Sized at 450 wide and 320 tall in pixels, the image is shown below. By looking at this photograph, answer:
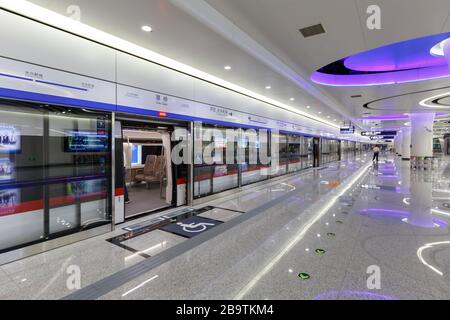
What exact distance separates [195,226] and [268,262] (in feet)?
5.56

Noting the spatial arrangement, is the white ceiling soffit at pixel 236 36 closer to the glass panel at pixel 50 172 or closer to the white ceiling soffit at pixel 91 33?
the white ceiling soffit at pixel 91 33

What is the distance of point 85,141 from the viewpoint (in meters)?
Answer: 3.70

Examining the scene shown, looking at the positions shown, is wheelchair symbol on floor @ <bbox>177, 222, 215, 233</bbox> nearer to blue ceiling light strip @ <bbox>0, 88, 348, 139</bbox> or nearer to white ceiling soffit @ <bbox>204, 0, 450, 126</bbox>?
blue ceiling light strip @ <bbox>0, 88, 348, 139</bbox>

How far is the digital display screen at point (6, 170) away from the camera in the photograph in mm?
2916

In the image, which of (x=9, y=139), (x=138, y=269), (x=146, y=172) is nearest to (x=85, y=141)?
(x=9, y=139)

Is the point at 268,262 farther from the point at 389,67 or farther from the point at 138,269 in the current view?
the point at 389,67

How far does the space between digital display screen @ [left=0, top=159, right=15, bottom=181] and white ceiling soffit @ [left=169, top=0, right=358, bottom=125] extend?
2993mm

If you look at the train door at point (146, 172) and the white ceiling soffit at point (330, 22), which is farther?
the train door at point (146, 172)

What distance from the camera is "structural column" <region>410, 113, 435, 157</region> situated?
14.3 metres

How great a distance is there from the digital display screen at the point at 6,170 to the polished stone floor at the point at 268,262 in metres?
1.11

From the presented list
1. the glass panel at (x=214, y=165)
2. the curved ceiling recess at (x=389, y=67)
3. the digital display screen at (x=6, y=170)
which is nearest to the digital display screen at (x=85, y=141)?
the digital display screen at (x=6, y=170)

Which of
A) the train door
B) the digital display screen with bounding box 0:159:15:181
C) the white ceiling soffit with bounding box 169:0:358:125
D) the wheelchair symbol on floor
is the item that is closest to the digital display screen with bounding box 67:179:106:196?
the train door
